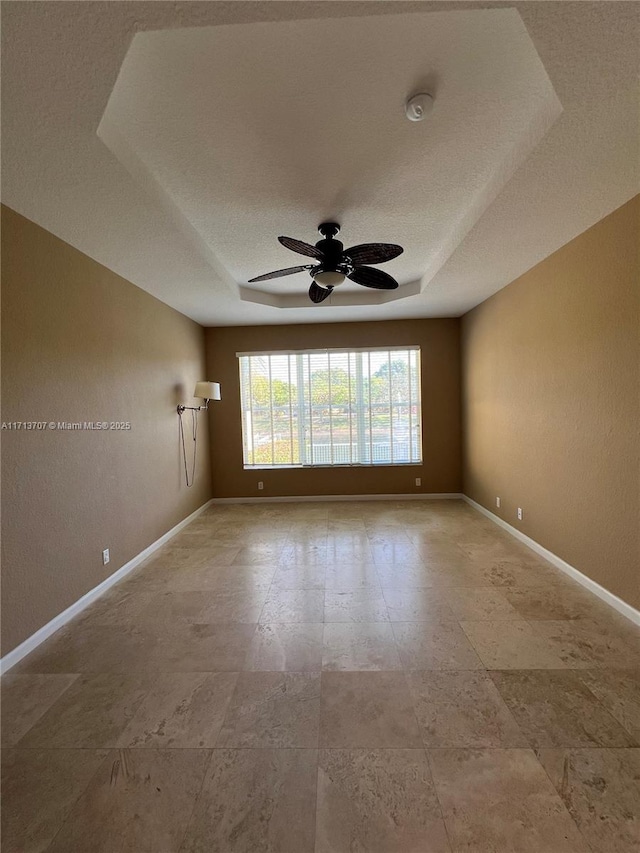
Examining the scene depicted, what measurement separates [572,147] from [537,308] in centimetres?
174

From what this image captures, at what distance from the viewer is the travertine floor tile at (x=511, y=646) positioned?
192 cm

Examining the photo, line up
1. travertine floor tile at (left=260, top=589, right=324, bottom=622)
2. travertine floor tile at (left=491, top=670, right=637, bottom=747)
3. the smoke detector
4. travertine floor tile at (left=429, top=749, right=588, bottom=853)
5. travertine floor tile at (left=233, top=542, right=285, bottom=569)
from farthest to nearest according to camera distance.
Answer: travertine floor tile at (left=233, top=542, right=285, bottom=569) < travertine floor tile at (left=260, top=589, right=324, bottom=622) < the smoke detector < travertine floor tile at (left=491, top=670, right=637, bottom=747) < travertine floor tile at (left=429, top=749, right=588, bottom=853)

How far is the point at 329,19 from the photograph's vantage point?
4.21ft

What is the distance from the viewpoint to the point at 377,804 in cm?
125

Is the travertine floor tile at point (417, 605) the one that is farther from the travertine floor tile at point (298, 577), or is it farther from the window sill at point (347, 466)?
the window sill at point (347, 466)

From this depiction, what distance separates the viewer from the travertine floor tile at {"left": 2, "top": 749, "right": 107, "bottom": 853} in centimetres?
119

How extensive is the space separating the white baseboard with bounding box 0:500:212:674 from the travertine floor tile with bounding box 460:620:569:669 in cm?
262

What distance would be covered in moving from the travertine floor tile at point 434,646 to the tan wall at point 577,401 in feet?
3.96

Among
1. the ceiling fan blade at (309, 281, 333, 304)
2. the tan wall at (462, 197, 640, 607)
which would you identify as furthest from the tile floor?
the ceiling fan blade at (309, 281, 333, 304)

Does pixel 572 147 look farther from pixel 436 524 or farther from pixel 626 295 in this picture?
pixel 436 524

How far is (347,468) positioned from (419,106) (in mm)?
4357

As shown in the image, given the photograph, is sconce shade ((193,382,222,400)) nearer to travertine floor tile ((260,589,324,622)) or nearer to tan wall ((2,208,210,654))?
tan wall ((2,208,210,654))

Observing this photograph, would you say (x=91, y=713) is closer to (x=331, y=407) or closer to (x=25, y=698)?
(x=25, y=698)

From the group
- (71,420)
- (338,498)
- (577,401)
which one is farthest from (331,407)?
(71,420)
